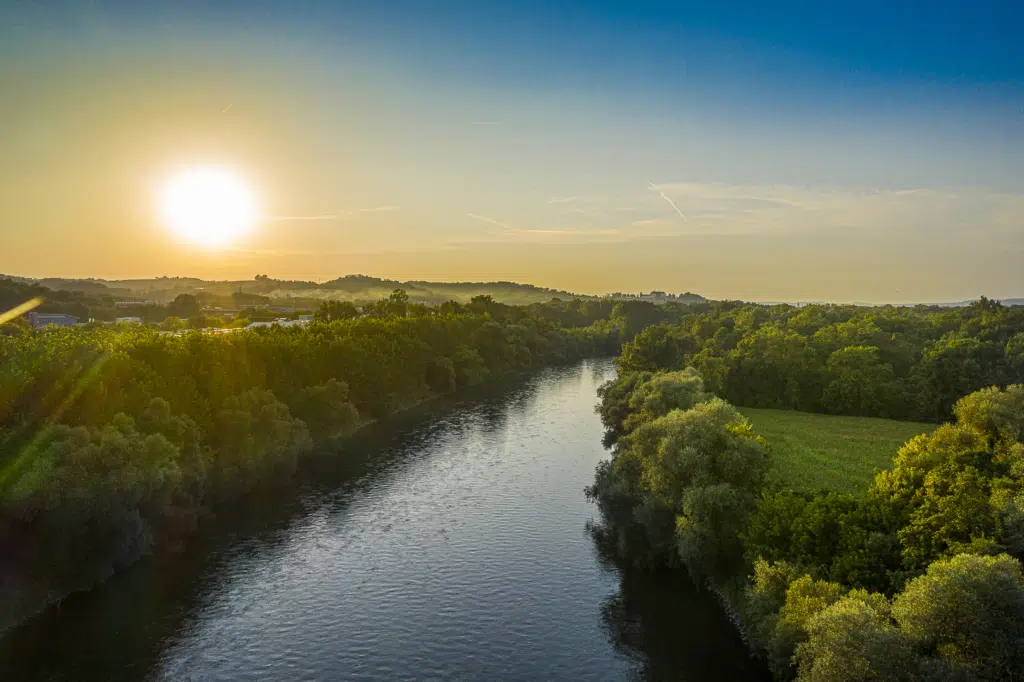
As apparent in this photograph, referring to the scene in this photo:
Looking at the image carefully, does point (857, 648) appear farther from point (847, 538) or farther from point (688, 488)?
point (688, 488)

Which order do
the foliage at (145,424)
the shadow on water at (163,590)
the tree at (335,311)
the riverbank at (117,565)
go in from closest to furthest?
1. the shadow on water at (163,590)
2. the riverbank at (117,565)
3. the foliage at (145,424)
4. the tree at (335,311)

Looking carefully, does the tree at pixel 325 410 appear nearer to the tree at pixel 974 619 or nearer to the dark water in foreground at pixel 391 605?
the dark water in foreground at pixel 391 605

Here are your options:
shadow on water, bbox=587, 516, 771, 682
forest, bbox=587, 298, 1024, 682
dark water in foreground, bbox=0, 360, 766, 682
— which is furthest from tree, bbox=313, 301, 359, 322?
shadow on water, bbox=587, 516, 771, 682

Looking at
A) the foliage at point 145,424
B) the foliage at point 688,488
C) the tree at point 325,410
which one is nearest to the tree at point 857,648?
the foliage at point 688,488

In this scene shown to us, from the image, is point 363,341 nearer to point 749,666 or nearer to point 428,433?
point 428,433

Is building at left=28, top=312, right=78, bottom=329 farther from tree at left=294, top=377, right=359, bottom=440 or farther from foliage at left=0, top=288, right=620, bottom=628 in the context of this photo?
tree at left=294, top=377, right=359, bottom=440

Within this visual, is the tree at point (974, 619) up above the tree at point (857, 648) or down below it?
above

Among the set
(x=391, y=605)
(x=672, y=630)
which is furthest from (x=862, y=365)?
(x=391, y=605)
